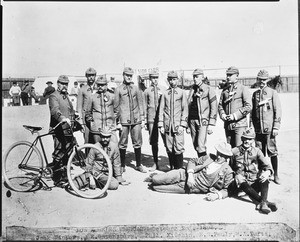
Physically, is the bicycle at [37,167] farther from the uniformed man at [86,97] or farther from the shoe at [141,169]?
the shoe at [141,169]

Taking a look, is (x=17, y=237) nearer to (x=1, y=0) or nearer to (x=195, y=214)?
(x=195, y=214)

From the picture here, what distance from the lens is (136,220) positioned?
4023 millimetres

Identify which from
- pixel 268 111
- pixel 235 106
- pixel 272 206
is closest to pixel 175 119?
pixel 235 106

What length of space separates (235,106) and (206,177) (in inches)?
55.0

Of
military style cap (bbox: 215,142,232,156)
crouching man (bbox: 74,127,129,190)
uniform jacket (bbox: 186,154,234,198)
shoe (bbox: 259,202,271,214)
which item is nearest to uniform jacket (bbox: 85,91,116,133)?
crouching man (bbox: 74,127,129,190)

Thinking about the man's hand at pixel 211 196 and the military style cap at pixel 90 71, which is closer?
the man's hand at pixel 211 196

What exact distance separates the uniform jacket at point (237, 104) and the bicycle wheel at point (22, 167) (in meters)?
3.11

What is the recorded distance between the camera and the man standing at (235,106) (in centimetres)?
497

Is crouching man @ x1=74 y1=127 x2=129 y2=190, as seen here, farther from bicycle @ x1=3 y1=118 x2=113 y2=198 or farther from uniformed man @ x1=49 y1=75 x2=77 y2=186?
uniformed man @ x1=49 y1=75 x2=77 y2=186

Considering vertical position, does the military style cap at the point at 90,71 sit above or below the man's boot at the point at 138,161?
above

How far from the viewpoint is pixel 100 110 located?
16.4 feet

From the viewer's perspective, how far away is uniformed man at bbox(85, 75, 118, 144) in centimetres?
496

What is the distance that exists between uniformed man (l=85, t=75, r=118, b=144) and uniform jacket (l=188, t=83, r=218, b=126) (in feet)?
4.94

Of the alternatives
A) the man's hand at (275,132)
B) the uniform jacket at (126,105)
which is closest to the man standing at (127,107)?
the uniform jacket at (126,105)
